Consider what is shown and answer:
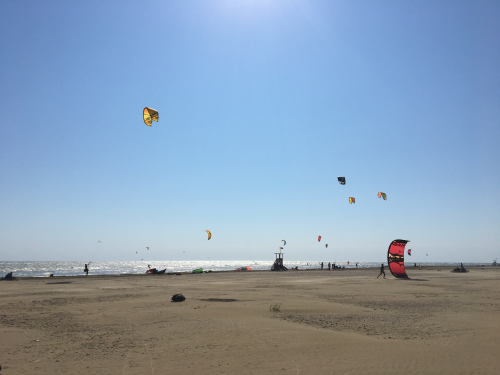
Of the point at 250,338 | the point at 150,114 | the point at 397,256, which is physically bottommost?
the point at 250,338

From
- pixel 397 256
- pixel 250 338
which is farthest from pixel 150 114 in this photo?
pixel 397 256

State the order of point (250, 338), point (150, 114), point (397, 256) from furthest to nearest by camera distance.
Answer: point (397, 256), point (150, 114), point (250, 338)

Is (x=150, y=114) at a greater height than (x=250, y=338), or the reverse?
(x=150, y=114)

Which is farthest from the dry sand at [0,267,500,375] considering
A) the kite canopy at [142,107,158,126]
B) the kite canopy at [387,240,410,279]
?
the kite canopy at [387,240,410,279]

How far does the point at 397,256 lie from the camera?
30641 mm

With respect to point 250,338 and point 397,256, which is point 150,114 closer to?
point 250,338

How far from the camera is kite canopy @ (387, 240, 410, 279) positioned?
98.7 ft

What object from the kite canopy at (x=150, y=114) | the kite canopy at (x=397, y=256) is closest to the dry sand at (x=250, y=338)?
the kite canopy at (x=150, y=114)

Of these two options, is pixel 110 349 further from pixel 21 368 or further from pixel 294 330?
pixel 294 330

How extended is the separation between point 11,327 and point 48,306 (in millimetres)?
4672

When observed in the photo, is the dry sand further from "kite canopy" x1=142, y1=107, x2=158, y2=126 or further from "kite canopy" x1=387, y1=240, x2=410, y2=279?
"kite canopy" x1=387, y1=240, x2=410, y2=279

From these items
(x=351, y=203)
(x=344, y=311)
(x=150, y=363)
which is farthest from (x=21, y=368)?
(x=351, y=203)

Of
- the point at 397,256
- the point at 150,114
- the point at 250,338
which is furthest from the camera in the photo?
the point at 397,256

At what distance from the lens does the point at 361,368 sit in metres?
6.93
